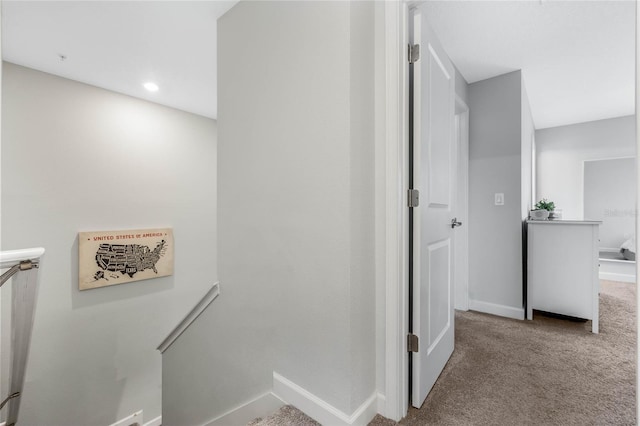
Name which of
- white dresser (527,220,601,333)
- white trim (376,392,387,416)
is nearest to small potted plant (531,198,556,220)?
white dresser (527,220,601,333)

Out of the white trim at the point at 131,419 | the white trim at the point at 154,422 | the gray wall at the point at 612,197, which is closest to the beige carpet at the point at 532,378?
the gray wall at the point at 612,197

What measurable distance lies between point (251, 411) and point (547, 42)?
3439 millimetres

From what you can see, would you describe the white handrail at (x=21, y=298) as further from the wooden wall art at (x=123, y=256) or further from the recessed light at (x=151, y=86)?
the recessed light at (x=151, y=86)

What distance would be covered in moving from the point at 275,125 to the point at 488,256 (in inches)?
97.1

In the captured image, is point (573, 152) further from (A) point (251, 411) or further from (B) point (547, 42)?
(A) point (251, 411)

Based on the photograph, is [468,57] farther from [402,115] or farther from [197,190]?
[197,190]

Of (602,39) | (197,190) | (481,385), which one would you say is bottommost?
(481,385)

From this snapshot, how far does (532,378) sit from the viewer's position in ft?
5.70

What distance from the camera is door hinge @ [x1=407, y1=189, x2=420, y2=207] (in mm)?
1405

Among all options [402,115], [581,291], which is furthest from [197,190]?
[581,291]

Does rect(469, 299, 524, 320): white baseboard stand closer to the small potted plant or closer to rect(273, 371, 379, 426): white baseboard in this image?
the small potted plant

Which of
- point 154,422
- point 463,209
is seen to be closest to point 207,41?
point 463,209

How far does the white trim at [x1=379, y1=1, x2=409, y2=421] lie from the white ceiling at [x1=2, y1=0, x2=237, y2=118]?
1.19 metres

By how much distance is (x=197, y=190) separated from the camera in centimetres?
379
